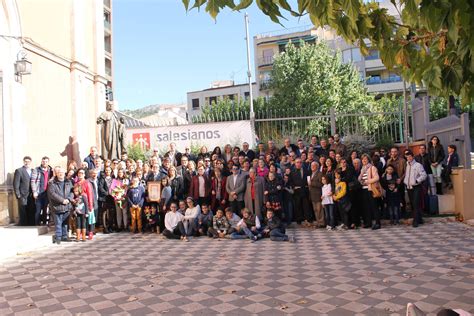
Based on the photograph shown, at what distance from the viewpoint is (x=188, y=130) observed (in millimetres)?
16219

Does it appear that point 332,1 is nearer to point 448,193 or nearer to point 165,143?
point 448,193

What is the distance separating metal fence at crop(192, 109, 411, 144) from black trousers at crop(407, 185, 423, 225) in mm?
3935

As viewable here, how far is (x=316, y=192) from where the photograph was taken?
10.3m

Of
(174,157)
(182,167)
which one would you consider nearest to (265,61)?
(174,157)

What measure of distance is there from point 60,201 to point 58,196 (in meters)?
0.13

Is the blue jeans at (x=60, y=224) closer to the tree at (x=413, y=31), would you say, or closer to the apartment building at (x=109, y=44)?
the tree at (x=413, y=31)

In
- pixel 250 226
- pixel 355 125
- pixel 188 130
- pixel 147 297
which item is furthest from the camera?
pixel 188 130

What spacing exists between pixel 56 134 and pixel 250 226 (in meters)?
7.50

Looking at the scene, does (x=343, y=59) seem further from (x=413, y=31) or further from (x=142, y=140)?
(x=413, y=31)

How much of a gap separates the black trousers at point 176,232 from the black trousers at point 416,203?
560 centimetres

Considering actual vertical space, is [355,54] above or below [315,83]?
above

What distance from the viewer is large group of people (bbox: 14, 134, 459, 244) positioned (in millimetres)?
9773

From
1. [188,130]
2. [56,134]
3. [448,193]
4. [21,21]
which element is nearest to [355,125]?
[448,193]

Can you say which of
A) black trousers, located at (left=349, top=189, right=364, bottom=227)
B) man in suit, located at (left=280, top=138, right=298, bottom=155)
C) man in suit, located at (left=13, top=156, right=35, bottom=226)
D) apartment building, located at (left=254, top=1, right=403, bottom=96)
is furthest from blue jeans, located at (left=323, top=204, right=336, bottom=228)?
apartment building, located at (left=254, top=1, right=403, bottom=96)
